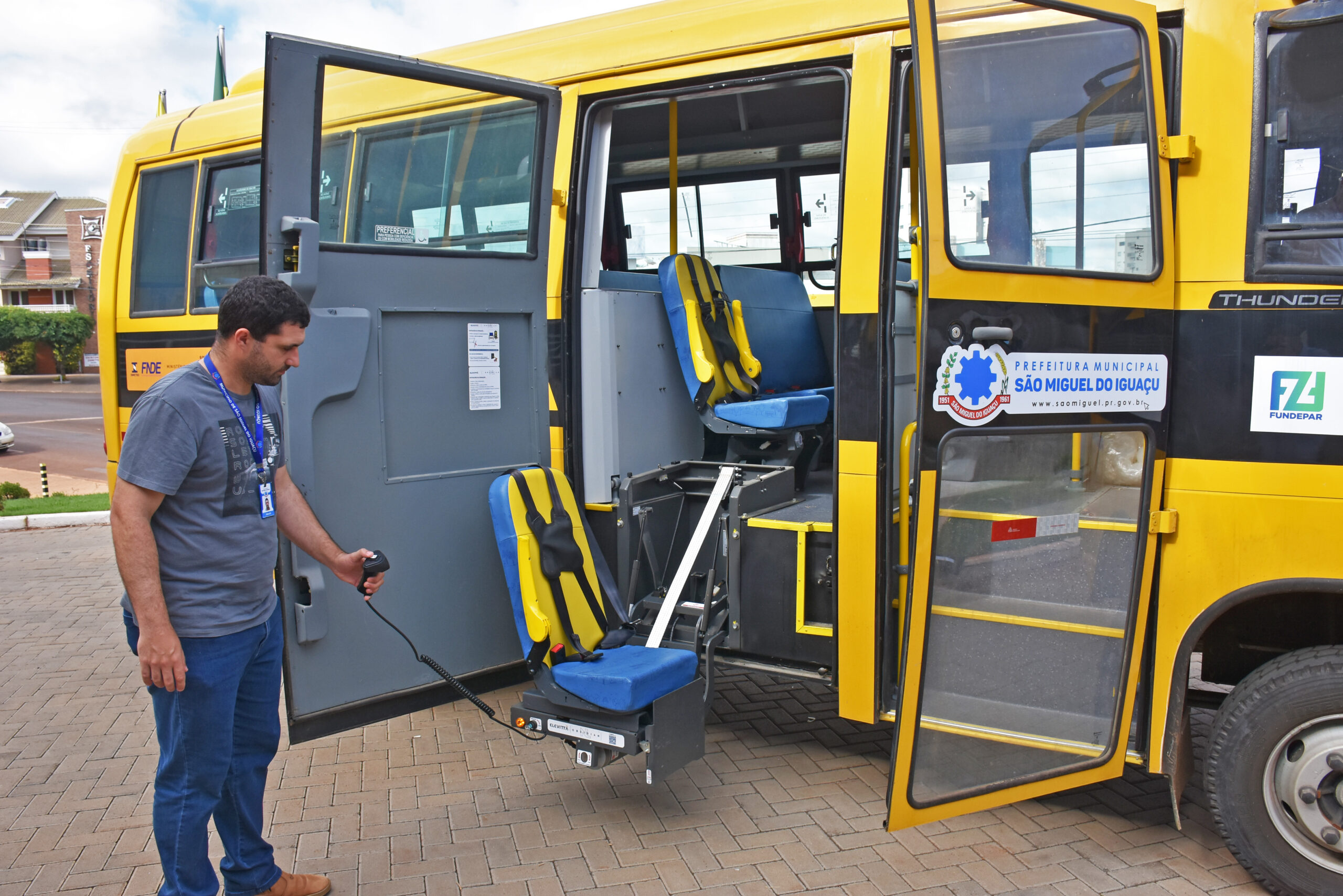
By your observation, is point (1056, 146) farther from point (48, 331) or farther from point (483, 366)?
point (48, 331)

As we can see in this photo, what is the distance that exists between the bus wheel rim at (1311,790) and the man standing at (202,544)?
2924mm

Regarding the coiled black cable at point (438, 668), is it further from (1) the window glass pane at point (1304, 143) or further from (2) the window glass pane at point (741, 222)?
(2) the window glass pane at point (741, 222)

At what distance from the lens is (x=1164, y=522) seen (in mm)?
2936

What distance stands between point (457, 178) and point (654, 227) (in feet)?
8.17

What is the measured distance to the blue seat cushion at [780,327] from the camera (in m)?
5.30

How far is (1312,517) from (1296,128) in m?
1.06

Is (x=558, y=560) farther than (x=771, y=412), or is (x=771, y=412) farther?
(x=771, y=412)

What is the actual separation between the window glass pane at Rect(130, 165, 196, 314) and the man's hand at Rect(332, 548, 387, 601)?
367cm

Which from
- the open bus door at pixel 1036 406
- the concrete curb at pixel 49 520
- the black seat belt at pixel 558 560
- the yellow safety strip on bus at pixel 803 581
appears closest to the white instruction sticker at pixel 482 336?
the black seat belt at pixel 558 560

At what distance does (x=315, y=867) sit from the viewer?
10.8 feet

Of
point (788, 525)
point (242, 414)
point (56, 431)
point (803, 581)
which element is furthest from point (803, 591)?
point (56, 431)

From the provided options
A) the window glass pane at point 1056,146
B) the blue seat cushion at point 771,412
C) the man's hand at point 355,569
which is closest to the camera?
the window glass pane at point 1056,146

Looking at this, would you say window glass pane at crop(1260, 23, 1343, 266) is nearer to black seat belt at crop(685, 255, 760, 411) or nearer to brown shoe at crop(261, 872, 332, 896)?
black seat belt at crop(685, 255, 760, 411)

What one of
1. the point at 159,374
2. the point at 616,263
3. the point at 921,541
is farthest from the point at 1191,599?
the point at 159,374
